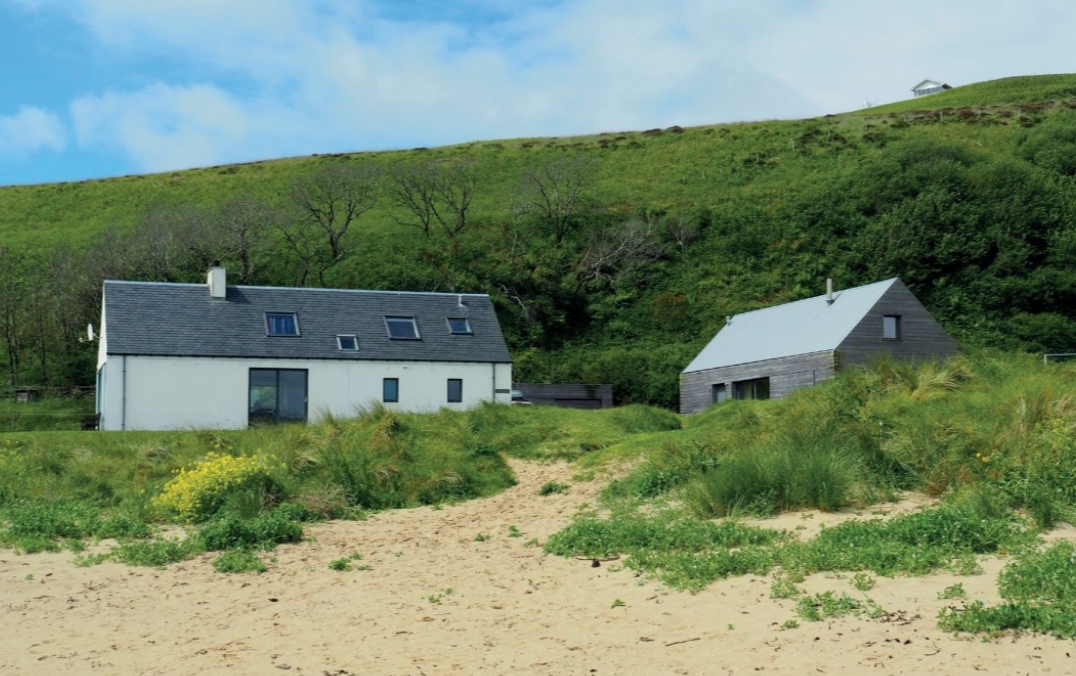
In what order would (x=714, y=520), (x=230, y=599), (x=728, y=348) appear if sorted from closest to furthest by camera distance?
(x=230, y=599), (x=714, y=520), (x=728, y=348)

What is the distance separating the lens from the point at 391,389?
115ft

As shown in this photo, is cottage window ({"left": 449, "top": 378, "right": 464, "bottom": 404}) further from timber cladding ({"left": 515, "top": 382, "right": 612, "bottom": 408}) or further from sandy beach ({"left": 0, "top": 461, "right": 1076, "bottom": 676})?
sandy beach ({"left": 0, "top": 461, "right": 1076, "bottom": 676})

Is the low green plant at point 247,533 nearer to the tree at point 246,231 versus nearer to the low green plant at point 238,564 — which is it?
the low green plant at point 238,564

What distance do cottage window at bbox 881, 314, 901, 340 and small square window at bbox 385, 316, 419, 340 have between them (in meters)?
15.2

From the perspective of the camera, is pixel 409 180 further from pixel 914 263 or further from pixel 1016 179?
pixel 1016 179

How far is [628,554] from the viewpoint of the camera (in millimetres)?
11414

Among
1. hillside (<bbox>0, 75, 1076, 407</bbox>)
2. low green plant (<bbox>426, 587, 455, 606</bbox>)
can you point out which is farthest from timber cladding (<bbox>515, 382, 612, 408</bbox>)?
low green plant (<bbox>426, 587, 455, 606</bbox>)

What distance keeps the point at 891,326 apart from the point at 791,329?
3544 mm

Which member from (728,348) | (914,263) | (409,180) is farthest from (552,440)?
(409,180)

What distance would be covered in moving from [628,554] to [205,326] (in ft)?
83.6

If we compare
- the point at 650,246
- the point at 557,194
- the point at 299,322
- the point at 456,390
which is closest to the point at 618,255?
the point at 650,246

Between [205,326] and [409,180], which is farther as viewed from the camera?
[409,180]

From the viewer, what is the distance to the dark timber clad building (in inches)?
1446

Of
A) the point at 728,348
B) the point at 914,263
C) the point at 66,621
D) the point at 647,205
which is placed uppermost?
the point at 647,205
